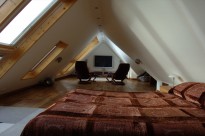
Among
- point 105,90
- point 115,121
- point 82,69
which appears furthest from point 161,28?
point 82,69

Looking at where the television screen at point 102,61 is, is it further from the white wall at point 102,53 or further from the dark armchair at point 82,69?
the dark armchair at point 82,69

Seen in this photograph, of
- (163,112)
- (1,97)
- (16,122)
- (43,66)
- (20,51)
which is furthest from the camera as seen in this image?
(43,66)

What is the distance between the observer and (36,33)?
3723 millimetres

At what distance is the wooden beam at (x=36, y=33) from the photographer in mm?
3604

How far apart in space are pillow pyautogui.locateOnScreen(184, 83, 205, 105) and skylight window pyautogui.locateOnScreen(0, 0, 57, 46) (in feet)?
8.53

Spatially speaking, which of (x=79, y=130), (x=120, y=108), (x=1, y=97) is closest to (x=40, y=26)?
(x=1, y=97)

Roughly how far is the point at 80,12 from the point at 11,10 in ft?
6.45

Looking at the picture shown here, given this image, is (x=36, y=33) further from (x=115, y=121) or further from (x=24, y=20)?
(x=115, y=121)

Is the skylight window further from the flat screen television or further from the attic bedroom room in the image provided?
the flat screen television

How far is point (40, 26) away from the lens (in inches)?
146

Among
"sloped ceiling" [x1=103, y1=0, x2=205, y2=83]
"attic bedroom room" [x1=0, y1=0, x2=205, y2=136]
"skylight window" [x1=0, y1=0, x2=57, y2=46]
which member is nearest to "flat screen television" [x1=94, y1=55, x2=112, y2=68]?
"attic bedroom room" [x1=0, y1=0, x2=205, y2=136]

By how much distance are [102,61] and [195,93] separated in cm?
923

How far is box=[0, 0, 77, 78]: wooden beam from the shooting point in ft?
11.8

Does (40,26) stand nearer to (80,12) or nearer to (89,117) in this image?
(80,12)
